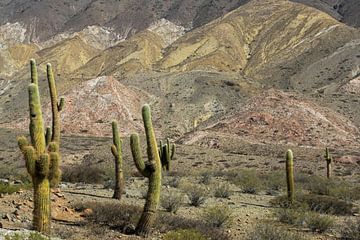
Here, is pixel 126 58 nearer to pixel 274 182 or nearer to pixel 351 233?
pixel 274 182

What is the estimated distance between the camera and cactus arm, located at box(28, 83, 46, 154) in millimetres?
9798

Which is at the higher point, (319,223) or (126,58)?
(126,58)

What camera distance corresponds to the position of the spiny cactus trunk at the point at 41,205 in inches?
376

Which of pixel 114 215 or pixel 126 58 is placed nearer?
pixel 114 215

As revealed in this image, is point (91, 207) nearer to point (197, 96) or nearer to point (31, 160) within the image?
point (31, 160)

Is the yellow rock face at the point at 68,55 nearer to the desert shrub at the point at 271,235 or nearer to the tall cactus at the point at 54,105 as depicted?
the tall cactus at the point at 54,105

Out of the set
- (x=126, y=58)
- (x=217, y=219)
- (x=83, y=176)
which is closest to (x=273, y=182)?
A: (x=83, y=176)

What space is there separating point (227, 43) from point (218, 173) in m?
69.6

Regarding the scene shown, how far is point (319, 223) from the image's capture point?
12.9m

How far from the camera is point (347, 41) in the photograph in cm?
8344

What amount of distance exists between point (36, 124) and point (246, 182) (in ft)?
50.6

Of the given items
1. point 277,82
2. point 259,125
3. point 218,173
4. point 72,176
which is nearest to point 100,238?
point 72,176

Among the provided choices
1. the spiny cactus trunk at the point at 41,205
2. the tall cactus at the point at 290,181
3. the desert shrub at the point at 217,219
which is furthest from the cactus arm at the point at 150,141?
the tall cactus at the point at 290,181

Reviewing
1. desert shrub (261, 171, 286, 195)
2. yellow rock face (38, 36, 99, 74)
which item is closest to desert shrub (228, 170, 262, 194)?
desert shrub (261, 171, 286, 195)
